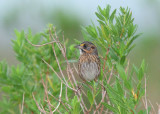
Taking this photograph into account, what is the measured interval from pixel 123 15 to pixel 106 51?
0.45 metres

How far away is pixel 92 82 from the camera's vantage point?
3402mm

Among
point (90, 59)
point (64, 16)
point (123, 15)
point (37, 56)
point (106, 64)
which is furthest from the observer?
point (64, 16)

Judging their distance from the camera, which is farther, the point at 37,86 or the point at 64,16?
the point at 64,16

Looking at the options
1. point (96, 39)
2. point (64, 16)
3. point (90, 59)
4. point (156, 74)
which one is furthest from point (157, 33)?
point (96, 39)

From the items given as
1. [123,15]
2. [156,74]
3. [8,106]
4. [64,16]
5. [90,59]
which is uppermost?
[64,16]

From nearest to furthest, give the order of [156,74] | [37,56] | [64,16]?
[37,56] < [156,74] < [64,16]

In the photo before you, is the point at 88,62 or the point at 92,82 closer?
the point at 92,82

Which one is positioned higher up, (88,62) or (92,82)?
(88,62)

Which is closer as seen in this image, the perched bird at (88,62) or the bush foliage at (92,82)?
the bush foliage at (92,82)

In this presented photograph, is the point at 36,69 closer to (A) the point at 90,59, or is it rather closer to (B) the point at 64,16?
(A) the point at 90,59

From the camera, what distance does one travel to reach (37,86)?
4.43 metres

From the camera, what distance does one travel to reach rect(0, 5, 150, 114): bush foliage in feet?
8.30

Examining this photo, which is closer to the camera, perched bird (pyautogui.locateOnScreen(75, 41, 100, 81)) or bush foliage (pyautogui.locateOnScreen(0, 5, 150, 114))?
bush foliage (pyautogui.locateOnScreen(0, 5, 150, 114))

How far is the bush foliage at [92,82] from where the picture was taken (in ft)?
8.30
